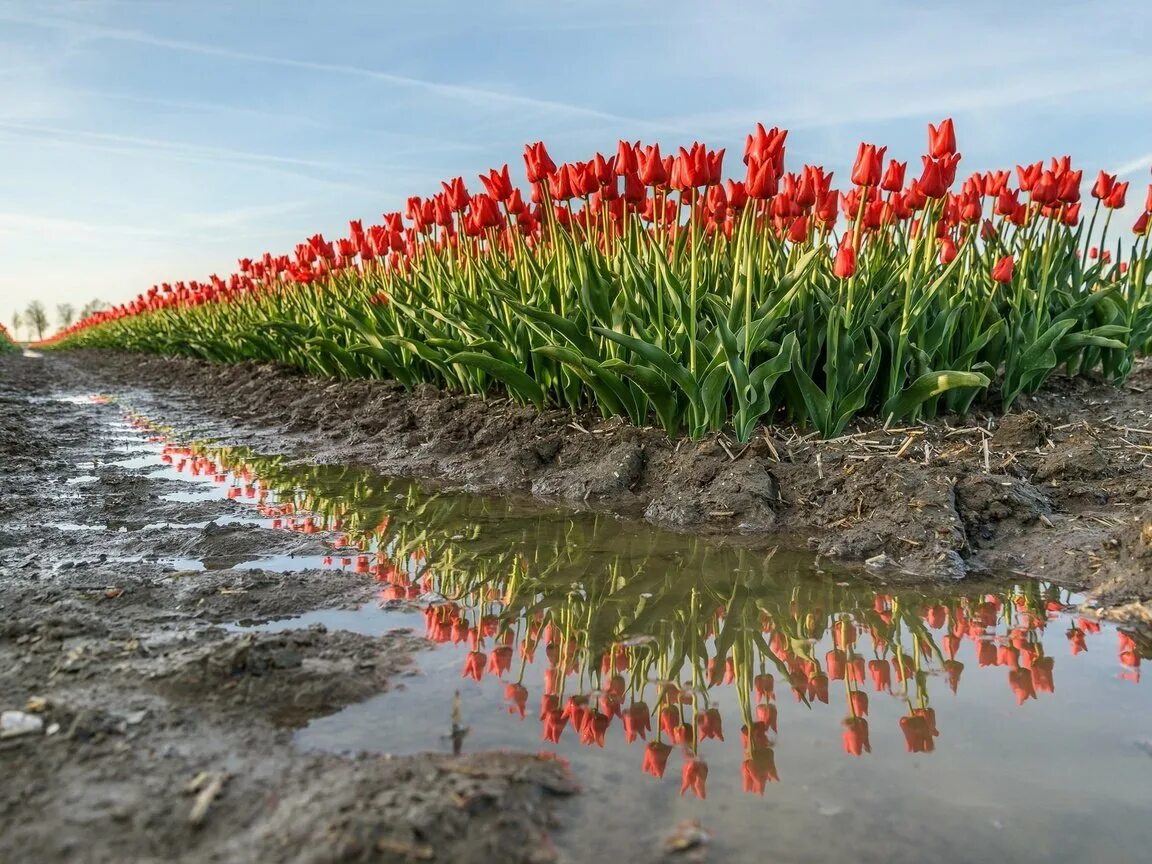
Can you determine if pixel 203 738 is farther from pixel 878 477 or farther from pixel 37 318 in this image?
pixel 37 318

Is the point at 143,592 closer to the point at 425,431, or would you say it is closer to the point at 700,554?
the point at 700,554

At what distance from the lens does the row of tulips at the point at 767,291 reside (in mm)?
4406

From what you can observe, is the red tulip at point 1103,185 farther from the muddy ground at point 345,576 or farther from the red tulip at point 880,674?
the red tulip at point 880,674

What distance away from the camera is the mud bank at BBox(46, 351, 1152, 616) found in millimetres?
3168

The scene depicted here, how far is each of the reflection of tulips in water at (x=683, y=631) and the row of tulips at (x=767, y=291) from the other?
120 centimetres

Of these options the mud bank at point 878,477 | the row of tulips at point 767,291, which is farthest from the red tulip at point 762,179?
the mud bank at point 878,477

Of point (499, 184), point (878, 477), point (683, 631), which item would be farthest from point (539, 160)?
point (683, 631)

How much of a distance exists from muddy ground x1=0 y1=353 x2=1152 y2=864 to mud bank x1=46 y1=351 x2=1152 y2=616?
0.01 meters

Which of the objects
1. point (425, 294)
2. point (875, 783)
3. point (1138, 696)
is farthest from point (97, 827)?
point (425, 294)

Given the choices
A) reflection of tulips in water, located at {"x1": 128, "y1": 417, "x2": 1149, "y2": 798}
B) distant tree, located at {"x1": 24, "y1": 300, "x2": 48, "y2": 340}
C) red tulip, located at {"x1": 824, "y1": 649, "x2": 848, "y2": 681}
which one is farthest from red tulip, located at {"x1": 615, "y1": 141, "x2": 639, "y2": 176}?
distant tree, located at {"x1": 24, "y1": 300, "x2": 48, "y2": 340}

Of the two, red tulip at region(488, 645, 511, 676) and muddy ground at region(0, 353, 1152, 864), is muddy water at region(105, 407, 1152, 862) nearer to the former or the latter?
red tulip at region(488, 645, 511, 676)

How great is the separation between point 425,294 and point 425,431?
2.31m

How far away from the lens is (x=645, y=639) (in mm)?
2352

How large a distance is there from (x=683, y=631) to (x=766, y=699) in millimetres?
476
